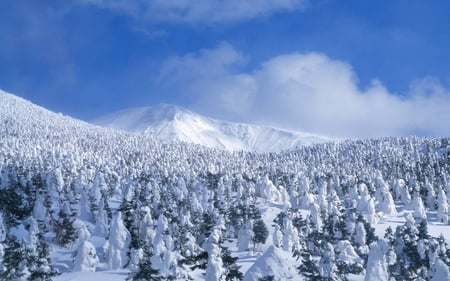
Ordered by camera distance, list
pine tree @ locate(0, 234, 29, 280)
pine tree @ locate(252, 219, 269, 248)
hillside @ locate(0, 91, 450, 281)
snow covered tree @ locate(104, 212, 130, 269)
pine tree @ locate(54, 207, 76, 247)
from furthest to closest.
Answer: pine tree @ locate(252, 219, 269, 248), pine tree @ locate(54, 207, 76, 247), snow covered tree @ locate(104, 212, 130, 269), pine tree @ locate(0, 234, 29, 280), hillside @ locate(0, 91, 450, 281)

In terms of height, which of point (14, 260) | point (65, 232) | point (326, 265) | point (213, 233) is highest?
point (65, 232)

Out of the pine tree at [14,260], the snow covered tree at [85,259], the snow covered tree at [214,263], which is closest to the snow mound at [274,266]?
the snow covered tree at [214,263]

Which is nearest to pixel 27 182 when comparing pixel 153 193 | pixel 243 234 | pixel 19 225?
pixel 153 193

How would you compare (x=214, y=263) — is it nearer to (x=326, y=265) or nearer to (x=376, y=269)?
(x=326, y=265)

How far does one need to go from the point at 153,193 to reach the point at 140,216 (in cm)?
4583

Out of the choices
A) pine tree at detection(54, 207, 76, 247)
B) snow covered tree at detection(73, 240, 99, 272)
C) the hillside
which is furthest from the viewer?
pine tree at detection(54, 207, 76, 247)

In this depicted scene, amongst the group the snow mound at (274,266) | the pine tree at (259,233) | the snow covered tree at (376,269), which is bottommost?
the snow covered tree at (376,269)

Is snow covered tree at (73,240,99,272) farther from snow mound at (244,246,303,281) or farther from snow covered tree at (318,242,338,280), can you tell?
snow covered tree at (318,242,338,280)

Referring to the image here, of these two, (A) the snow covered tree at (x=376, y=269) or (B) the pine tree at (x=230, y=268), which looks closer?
(B) the pine tree at (x=230, y=268)

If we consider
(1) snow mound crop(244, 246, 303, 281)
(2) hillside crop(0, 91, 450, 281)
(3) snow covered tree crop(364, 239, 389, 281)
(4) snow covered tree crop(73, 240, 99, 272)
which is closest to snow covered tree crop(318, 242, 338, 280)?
(2) hillside crop(0, 91, 450, 281)

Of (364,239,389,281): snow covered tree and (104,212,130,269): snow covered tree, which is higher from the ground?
(104,212,130,269): snow covered tree

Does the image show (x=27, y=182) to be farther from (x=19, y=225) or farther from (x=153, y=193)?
(x=19, y=225)

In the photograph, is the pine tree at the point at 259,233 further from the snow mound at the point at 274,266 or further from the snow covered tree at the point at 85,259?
the snow mound at the point at 274,266

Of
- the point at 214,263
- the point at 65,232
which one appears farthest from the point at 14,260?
the point at 65,232
